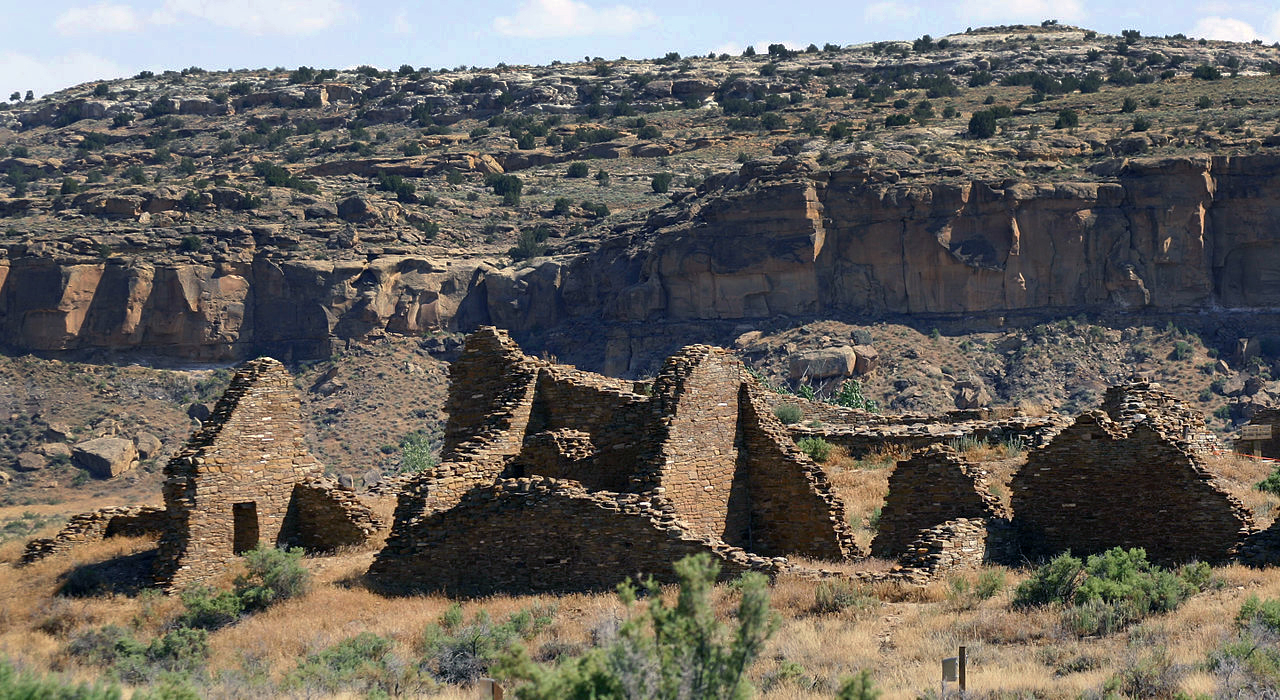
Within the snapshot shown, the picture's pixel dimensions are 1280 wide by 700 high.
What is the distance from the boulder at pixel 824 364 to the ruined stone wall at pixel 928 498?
170 feet

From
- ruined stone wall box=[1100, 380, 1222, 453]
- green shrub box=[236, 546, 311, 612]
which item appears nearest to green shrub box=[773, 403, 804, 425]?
ruined stone wall box=[1100, 380, 1222, 453]

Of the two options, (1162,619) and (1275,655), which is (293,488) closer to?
(1162,619)

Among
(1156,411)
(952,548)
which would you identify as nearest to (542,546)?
(952,548)

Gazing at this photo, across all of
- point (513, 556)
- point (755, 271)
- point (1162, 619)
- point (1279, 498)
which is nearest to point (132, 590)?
point (513, 556)

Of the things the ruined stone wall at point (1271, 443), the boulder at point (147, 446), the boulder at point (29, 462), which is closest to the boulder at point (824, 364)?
the boulder at point (147, 446)

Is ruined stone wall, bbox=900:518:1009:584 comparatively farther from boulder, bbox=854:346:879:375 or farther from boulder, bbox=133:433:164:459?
boulder, bbox=133:433:164:459

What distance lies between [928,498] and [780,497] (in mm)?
2162

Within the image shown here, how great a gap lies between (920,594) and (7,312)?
245 ft

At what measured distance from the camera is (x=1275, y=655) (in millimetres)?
12164

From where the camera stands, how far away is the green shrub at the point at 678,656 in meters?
9.01

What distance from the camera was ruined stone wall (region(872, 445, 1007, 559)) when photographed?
18.6m

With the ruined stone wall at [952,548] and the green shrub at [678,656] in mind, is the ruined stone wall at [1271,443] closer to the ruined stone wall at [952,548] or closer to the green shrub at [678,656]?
the ruined stone wall at [952,548]

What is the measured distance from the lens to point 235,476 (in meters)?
21.5

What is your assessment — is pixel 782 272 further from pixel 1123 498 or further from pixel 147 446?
pixel 1123 498
